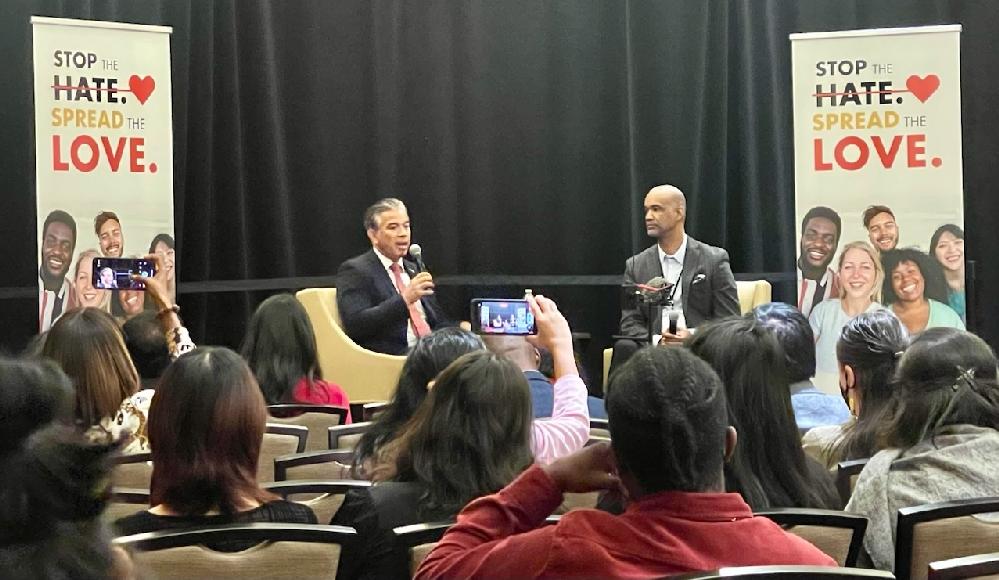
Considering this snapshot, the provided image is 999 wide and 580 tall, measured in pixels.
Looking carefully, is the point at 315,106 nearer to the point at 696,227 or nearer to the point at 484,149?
the point at 484,149

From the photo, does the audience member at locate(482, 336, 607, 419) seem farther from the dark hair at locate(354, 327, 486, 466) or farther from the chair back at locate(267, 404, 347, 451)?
the chair back at locate(267, 404, 347, 451)

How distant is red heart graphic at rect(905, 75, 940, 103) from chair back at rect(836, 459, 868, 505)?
4.64m

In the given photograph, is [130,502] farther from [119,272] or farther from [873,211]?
[873,211]

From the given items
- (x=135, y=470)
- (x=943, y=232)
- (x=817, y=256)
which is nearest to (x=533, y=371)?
(x=135, y=470)

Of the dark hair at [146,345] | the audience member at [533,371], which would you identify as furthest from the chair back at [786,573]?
the dark hair at [146,345]

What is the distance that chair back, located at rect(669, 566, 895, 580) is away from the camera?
1.69 metres

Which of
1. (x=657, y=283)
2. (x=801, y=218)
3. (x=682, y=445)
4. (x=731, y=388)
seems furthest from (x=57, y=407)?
(x=801, y=218)

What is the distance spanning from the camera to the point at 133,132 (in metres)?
7.04

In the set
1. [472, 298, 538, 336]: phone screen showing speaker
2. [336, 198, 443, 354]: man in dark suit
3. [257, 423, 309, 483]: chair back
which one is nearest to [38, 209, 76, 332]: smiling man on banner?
[336, 198, 443, 354]: man in dark suit

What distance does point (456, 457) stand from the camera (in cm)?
260

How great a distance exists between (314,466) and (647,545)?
1.59 metres

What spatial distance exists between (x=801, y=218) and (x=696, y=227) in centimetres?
115

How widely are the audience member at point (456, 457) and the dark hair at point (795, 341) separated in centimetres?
137

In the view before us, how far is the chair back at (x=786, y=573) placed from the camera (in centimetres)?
169
